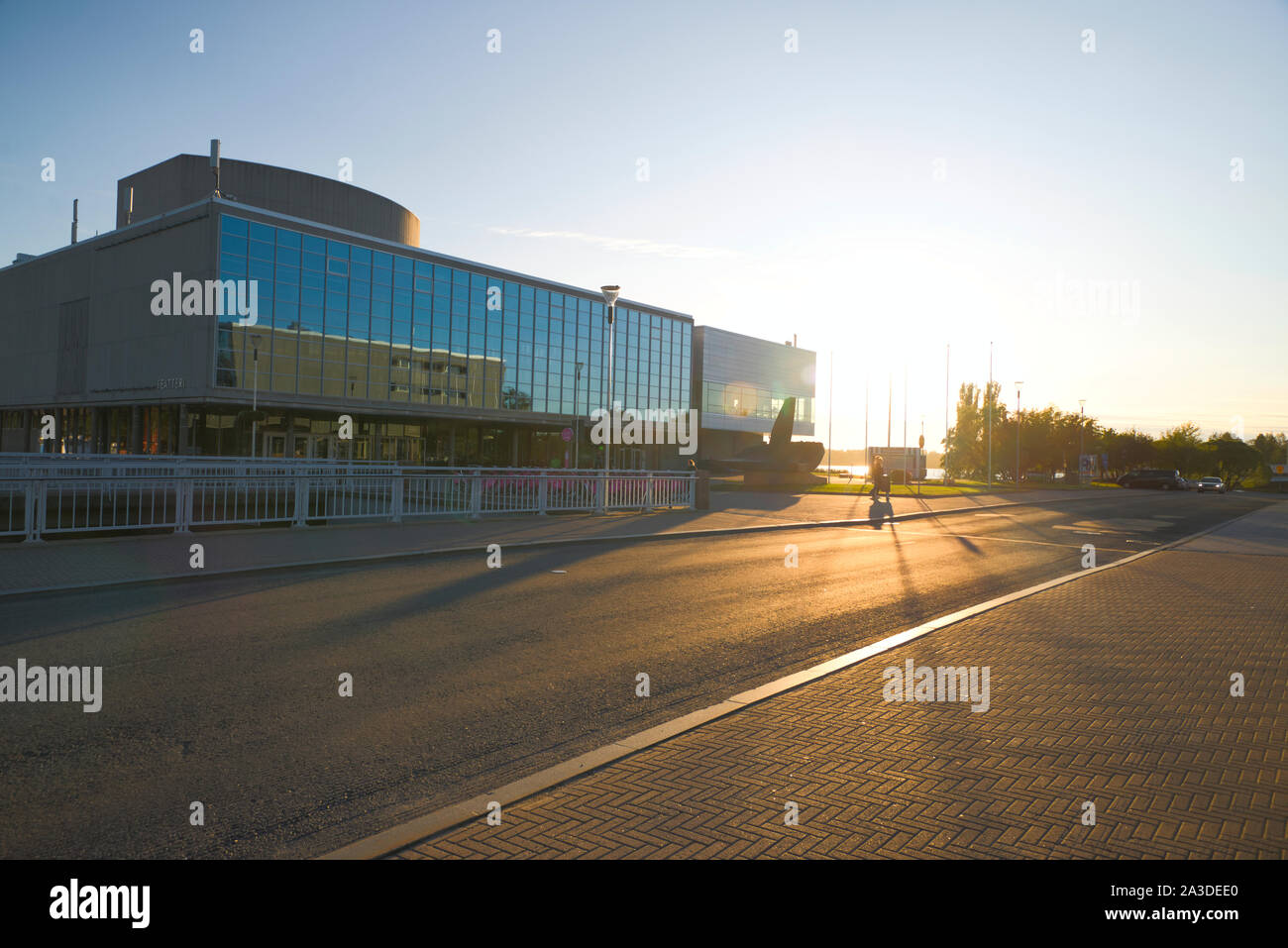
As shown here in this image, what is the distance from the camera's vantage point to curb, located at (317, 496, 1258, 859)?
335 cm

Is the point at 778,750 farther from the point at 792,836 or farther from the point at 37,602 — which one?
the point at 37,602

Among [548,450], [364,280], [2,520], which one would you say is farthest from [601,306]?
[2,520]

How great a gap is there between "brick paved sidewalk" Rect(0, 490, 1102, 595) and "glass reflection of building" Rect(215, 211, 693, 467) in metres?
29.5

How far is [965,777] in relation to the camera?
13.6 ft

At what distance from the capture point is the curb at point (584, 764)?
3348 millimetres

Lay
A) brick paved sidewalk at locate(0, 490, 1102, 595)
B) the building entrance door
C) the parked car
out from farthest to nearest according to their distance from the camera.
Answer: the parked car → the building entrance door → brick paved sidewalk at locate(0, 490, 1102, 595)

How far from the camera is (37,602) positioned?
866cm

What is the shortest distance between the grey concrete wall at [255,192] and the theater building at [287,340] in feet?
0.42

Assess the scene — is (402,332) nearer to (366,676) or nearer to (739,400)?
(739,400)
